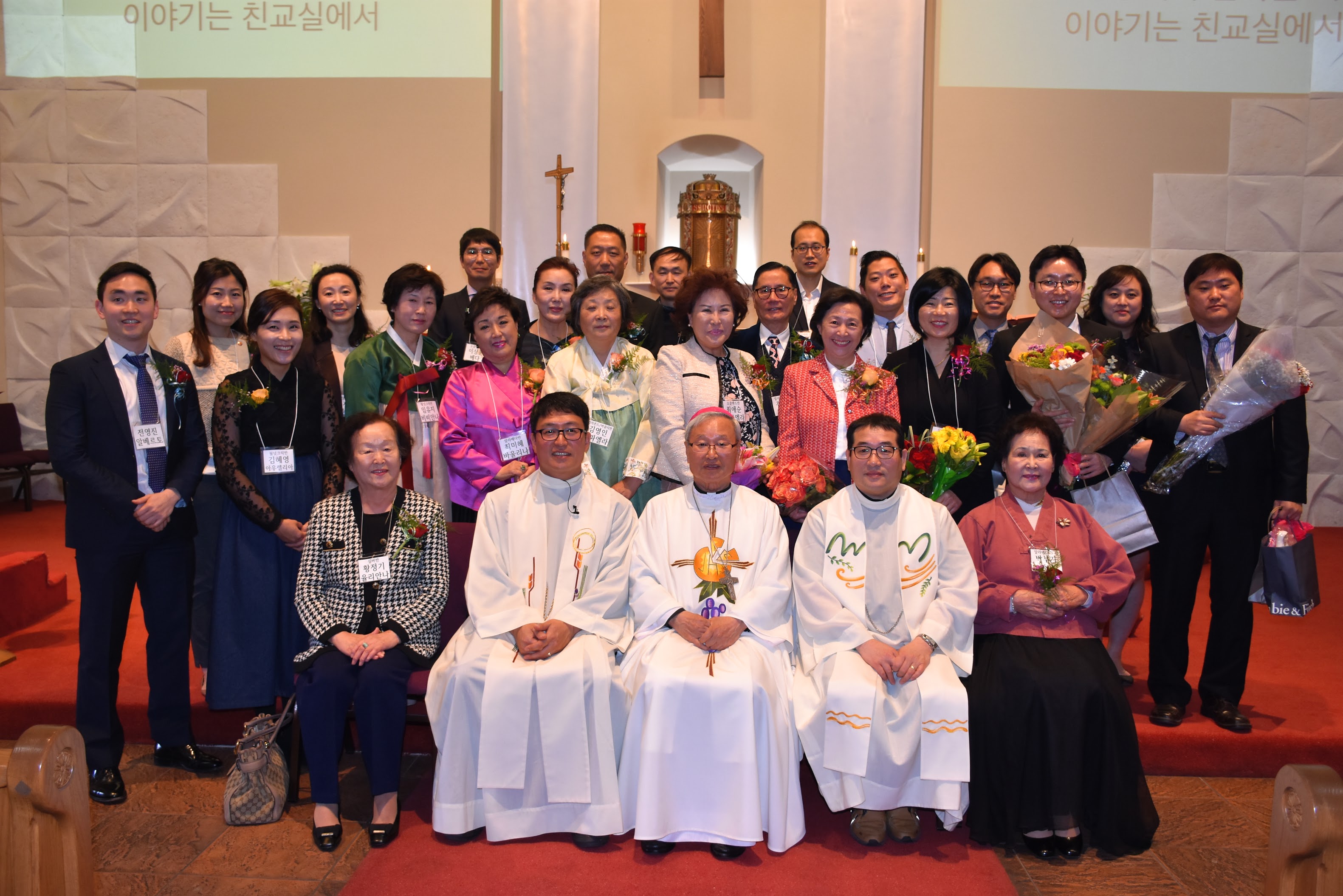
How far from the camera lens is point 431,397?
4430mm

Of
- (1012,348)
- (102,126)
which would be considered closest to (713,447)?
(1012,348)

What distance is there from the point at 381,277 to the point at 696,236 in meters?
2.96

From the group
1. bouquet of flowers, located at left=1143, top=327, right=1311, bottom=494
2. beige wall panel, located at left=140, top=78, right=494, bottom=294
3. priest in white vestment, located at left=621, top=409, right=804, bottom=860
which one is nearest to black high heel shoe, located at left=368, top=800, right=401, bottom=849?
priest in white vestment, located at left=621, top=409, right=804, bottom=860

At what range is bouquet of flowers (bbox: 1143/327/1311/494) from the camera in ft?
12.2

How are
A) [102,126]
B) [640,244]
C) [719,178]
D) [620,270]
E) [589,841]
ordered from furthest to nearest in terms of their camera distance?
[719,178] → [102,126] → [640,244] → [620,270] → [589,841]

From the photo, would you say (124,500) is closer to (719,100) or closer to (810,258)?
(810,258)

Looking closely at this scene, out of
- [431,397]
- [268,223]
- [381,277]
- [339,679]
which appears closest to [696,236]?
[381,277]

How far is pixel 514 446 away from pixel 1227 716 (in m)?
3.31

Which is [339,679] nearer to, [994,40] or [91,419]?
[91,419]

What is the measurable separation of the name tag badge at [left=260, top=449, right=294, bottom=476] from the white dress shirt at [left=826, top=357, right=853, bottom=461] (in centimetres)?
232

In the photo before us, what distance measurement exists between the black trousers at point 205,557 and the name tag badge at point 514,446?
124 centimetres

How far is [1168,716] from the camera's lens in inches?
157

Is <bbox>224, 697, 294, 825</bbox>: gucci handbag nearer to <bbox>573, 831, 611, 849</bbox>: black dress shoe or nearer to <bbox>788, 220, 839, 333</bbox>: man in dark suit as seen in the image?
<bbox>573, 831, 611, 849</bbox>: black dress shoe

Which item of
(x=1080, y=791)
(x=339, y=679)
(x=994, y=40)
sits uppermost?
(x=994, y=40)
